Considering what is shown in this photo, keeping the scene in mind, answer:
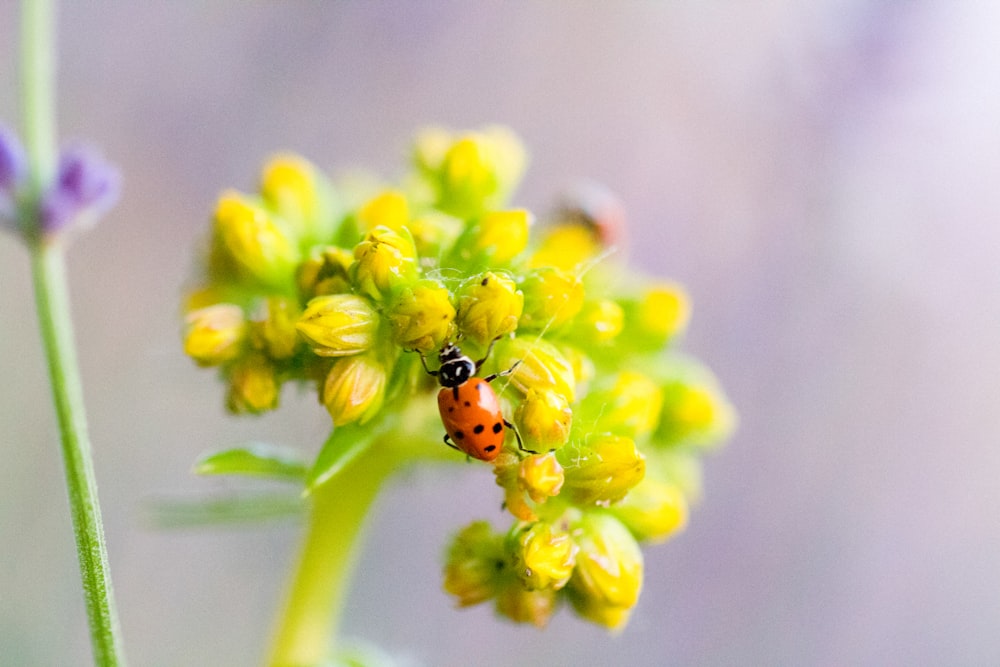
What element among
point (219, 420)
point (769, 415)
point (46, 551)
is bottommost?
point (46, 551)

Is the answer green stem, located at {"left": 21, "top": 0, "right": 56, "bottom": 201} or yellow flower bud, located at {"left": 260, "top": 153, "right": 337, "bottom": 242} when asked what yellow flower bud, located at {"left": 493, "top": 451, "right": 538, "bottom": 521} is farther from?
green stem, located at {"left": 21, "top": 0, "right": 56, "bottom": 201}

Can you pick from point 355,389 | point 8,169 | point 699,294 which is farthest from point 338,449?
point 699,294

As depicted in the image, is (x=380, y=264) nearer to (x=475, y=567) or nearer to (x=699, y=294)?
(x=475, y=567)

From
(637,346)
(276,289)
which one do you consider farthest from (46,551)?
(637,346)

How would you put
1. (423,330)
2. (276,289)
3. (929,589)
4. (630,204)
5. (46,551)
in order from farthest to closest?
(630,204) < (929,589) < (46,551) < (276,289) < (423,330)

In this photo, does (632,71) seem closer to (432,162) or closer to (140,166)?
(140,166)

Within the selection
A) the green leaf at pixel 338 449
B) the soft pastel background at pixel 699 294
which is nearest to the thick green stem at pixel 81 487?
the green leaf at pixel 338 449
